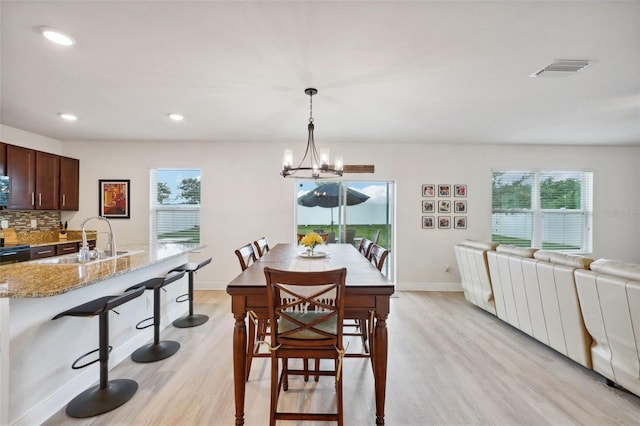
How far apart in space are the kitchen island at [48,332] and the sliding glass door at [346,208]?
9.52 ft

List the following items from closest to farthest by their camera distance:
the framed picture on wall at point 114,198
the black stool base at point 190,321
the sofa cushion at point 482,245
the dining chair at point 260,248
A: the dining chair at point 260,248
the black stool base at point 190,321
the sofa cushion at point 482,245
the framed picture on wall at point 114,198

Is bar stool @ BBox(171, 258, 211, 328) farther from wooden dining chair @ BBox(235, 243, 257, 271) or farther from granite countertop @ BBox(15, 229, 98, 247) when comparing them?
granite countertop @ BBox(15, 229, 98, 247)

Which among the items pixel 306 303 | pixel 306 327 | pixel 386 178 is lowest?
pixel 306 327

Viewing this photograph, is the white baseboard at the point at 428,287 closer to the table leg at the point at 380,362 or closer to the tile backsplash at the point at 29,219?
the tile backsplash at the point at 29,219

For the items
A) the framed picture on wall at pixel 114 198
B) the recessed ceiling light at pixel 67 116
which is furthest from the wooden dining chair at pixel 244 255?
the framed picture on wall at pixel 114 198

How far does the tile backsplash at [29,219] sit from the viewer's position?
408 centimetres

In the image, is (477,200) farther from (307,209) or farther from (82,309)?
(82,309)

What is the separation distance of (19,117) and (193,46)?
3223 mm

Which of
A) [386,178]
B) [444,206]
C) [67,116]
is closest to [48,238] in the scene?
[67,116]

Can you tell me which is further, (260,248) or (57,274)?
(260,248)

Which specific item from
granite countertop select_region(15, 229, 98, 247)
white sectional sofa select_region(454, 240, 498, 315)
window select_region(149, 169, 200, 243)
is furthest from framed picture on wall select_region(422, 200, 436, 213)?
granite countertop select_region(15, 229, 98, 247)

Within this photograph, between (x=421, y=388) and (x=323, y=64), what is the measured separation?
2.64m

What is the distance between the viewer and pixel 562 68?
2.40m

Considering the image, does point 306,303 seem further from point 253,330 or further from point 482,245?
point 482,245
